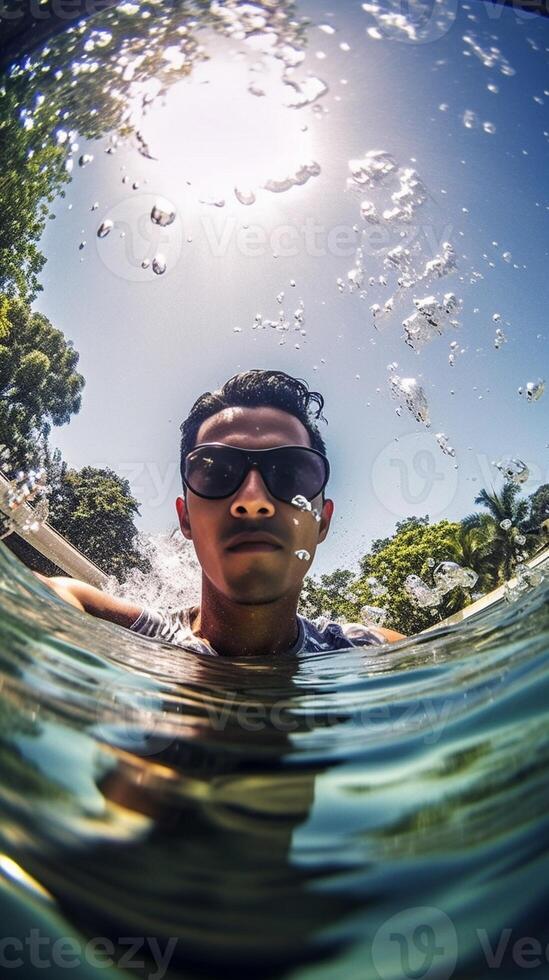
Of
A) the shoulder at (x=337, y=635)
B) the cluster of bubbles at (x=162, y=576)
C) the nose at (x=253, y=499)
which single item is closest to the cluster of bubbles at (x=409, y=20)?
the nose at (x=253, y=499)

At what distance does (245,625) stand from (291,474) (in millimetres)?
546

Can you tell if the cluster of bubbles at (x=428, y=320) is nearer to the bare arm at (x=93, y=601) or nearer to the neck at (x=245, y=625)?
the neck at (x=245, y=625)

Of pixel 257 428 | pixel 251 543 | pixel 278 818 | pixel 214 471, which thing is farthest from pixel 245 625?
pixel 278 818

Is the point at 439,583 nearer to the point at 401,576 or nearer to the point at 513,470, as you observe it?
the point at 401,576

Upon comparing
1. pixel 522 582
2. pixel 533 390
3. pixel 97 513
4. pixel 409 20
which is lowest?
pixel 522 582

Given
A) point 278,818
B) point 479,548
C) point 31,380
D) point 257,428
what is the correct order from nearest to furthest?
point 278,818, point 31,380, point 257,428, point 479,548

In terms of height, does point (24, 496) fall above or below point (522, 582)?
above

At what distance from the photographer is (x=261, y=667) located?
1.82 m

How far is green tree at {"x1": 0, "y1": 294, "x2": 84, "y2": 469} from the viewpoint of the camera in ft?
6.37

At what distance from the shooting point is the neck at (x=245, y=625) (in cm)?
204

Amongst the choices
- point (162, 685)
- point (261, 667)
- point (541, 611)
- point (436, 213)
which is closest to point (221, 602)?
point (261, 667)

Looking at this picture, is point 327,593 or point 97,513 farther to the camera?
point 327,593

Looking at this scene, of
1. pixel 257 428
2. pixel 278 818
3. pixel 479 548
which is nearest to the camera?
pixel 278 818

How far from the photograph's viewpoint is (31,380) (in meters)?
1.94
